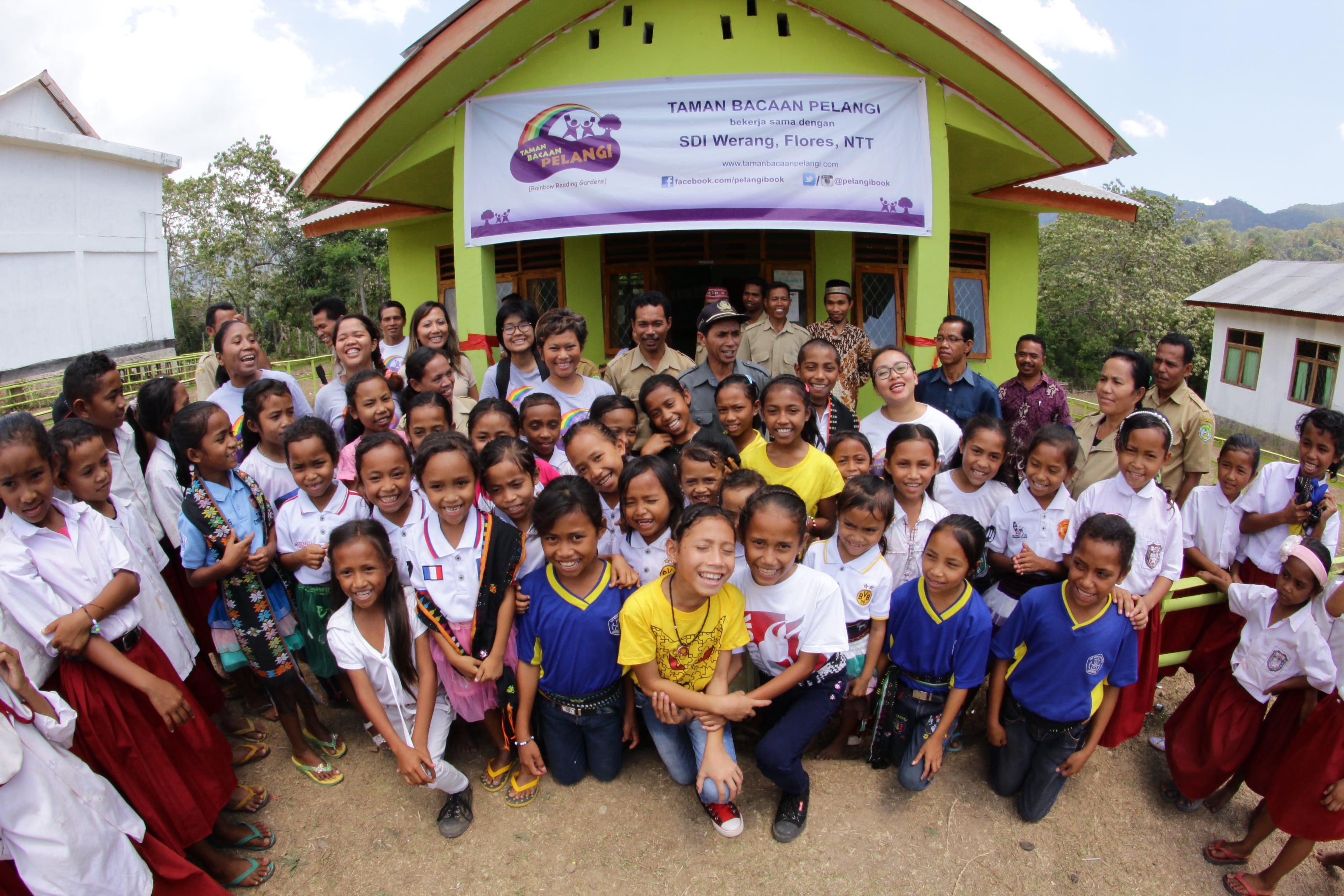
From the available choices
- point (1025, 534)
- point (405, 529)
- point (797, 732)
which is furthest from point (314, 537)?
point (1025, 534)

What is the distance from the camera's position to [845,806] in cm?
272

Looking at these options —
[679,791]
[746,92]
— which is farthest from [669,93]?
[679,791]

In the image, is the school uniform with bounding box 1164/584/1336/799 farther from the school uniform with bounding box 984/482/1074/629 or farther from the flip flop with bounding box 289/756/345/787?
the flip flop with bounding box 289/756/345/787

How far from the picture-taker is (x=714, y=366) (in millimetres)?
3889

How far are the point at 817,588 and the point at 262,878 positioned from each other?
7.03 feet

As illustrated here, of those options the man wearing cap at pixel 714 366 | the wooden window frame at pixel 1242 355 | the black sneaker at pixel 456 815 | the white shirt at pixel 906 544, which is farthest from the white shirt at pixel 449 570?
the wooden window frame at pixel 1242 355

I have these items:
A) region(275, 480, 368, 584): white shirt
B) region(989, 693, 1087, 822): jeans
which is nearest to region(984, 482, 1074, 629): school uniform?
region(989, 693, 1087, 822): jeans

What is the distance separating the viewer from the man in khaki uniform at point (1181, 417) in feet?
12.1

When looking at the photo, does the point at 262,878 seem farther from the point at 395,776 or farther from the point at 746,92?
the point at 746,92

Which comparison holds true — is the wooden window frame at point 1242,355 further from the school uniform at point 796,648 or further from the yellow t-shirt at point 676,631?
the yellow t-shirt at point 676,631

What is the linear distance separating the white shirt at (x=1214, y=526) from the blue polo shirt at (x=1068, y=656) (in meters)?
0.73

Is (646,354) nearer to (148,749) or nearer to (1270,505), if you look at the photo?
(148,749)

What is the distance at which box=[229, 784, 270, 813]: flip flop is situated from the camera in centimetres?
270

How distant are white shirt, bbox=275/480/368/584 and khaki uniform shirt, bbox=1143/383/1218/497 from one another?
3.86 m
